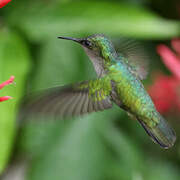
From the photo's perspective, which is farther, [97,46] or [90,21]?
[90,21]

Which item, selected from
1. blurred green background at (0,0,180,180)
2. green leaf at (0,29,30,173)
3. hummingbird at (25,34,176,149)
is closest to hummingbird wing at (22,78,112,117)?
hummingbird at (25,34,176,149)

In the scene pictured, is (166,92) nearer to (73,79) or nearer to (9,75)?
(73,79)

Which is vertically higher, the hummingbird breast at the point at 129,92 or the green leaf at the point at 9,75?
the hummingbird breast at the point at 129,92

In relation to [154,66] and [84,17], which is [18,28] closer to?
[84,17]

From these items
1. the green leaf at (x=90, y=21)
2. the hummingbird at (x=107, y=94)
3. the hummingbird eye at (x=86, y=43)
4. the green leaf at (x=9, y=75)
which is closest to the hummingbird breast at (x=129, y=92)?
the hummingbird at (x=107, y=94)

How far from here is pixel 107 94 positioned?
0.83 metres

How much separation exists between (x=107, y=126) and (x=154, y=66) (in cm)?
38

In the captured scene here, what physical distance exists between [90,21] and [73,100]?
2.33 feet

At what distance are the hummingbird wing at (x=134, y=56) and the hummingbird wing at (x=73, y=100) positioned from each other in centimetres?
11

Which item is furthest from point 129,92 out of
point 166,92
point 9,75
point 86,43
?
point 166,92

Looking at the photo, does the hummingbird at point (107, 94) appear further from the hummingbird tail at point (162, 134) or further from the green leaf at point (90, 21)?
the green leaf at point (90, 21)

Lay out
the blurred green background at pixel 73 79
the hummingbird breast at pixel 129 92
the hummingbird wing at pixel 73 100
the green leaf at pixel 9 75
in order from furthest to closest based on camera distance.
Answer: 1. the blurred green background at pixel 73 79
2. the green leaf at pixel 9 75
3. the hummingbird breast at pixel 129 92
4. the hummingbird wing at pixel 73 100

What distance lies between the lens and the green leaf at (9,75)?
4.02 ft

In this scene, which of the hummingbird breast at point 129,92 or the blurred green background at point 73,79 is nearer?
the hummingbird breast at point 129,92
